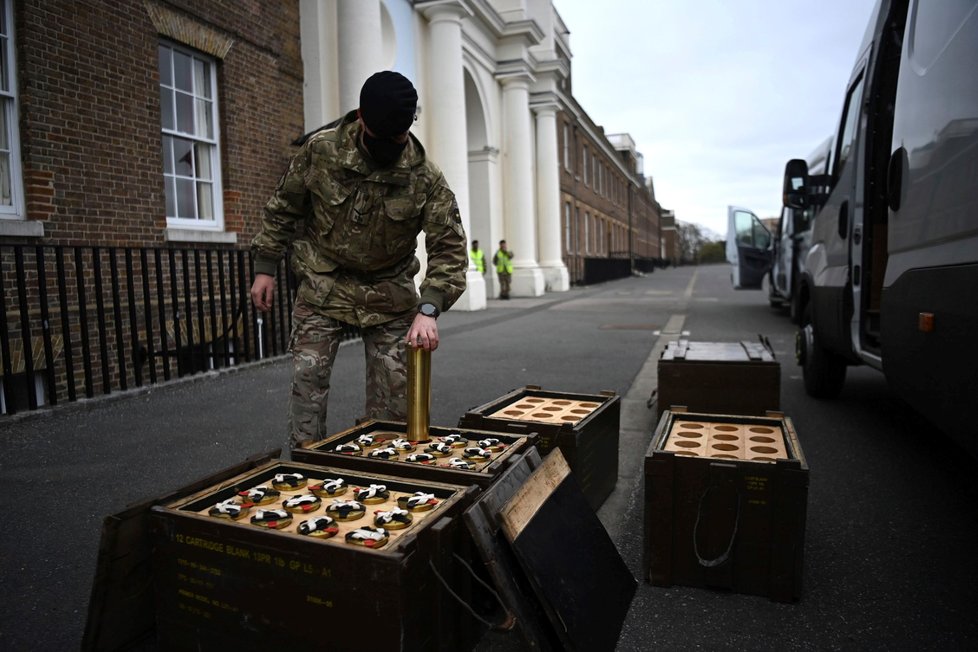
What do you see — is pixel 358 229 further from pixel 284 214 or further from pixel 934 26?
pixel 934 26

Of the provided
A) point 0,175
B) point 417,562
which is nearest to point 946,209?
point 417,562

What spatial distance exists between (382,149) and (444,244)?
0.49 metres

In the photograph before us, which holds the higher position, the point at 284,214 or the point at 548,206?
the point at 548,206

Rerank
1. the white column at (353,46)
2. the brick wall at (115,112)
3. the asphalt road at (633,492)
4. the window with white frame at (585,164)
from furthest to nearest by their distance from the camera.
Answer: the window with white frame at (585,164) < the white column at (353,46) < the brick wall at (115,112) < the asphalt road at (633,492)

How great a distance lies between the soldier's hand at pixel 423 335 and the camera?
2586 mm

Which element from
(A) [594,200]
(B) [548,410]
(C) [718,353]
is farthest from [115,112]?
(A) [594,200]

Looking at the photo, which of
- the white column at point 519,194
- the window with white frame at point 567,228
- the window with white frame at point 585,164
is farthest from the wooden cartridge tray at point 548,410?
the window with white frame at point 585,164

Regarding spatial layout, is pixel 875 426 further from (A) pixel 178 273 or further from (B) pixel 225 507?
(A) pixel 178 273

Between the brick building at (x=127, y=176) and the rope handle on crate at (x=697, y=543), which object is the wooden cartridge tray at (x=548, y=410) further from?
the brick building at (x=127, y=176)

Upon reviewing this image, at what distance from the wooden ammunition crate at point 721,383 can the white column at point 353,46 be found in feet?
27.7

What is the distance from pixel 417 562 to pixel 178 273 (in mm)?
8003

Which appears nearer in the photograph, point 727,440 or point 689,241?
point 727,440

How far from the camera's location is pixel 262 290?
3291 millimetres

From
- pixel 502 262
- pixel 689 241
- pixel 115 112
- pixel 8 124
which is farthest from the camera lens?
pixel 689 241
